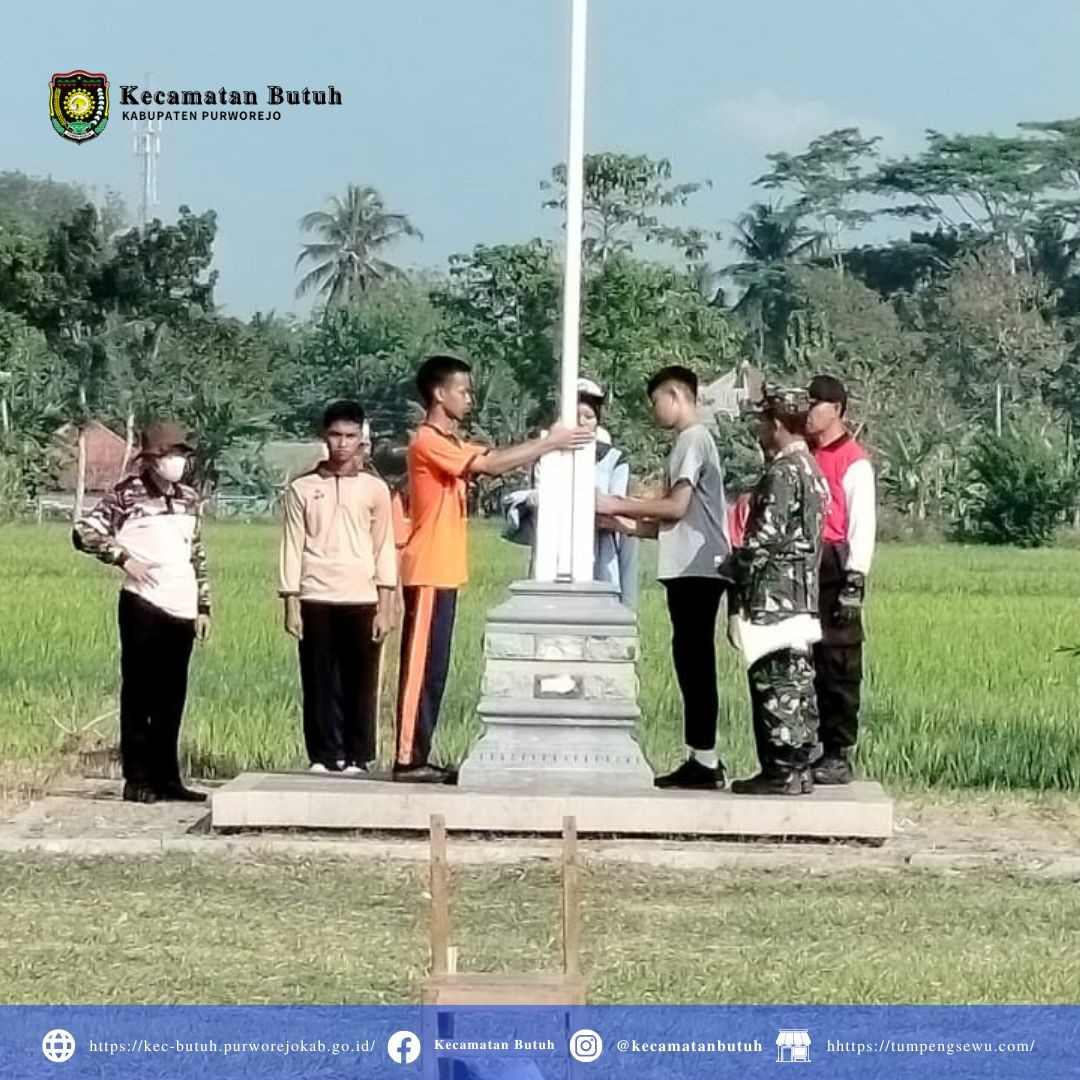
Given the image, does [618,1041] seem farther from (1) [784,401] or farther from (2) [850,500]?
(2) [850,500]

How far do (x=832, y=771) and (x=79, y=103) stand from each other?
2.93m

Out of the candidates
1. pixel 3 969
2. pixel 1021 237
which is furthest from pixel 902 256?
pixel 3 969

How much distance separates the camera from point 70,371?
7836 millimetres

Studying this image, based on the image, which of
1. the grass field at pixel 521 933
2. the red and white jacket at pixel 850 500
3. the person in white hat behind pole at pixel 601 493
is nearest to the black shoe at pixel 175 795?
the grass field at pixel 521 933

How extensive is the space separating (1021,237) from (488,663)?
2305mm

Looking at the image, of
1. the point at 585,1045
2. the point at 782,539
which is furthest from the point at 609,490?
the point at 585,1045

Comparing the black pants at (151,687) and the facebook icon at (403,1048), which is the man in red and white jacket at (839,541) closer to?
the black pants at (151,687)

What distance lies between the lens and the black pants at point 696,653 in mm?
7277

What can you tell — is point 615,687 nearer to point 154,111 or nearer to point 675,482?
point 675,482

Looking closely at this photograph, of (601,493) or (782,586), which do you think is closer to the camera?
(782,586)

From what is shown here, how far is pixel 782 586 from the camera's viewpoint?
6793 mm

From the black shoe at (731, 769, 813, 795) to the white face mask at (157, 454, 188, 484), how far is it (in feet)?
6.24

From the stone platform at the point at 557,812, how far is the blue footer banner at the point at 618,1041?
70.2 inches

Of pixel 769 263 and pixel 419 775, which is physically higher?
pixel 769 263
